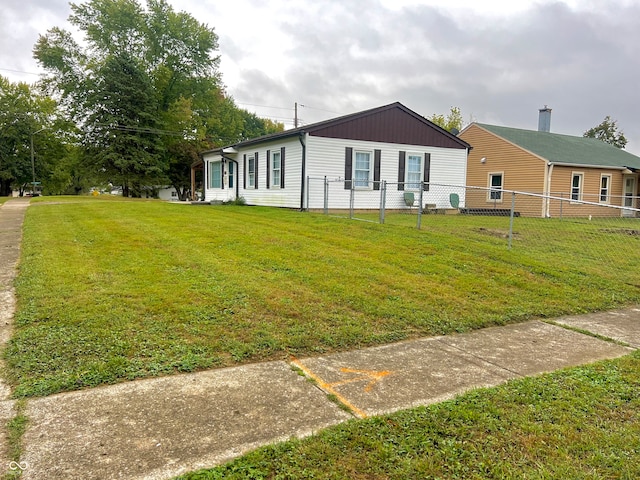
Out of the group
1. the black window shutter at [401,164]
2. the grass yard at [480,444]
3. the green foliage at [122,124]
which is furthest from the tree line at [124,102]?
the grass yard at [480,444]

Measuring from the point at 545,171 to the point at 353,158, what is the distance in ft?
32.6

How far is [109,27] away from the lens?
34.2 meters

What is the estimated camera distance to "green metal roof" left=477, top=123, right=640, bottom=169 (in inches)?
852

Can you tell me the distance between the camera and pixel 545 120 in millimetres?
27750

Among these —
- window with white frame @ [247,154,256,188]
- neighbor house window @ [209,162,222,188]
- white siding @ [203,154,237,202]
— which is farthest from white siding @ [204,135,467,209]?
neighbor house window @ [209,162,222,188]

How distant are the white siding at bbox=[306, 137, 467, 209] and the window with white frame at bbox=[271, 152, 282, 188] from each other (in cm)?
190

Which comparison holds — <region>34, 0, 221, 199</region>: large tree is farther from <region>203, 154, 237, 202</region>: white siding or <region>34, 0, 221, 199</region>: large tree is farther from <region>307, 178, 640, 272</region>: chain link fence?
<region>307, 178, 640, 272</region>: chain link fence

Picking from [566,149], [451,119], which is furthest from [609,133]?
[566,149]

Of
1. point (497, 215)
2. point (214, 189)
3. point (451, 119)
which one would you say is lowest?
point (497, 215)

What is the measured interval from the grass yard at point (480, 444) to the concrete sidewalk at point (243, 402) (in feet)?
0.46

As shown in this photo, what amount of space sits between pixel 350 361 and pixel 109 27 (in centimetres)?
3910

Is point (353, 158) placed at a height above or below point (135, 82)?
below

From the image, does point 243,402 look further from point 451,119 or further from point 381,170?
point 451,119

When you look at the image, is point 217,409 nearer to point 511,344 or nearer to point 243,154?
point 511,344
